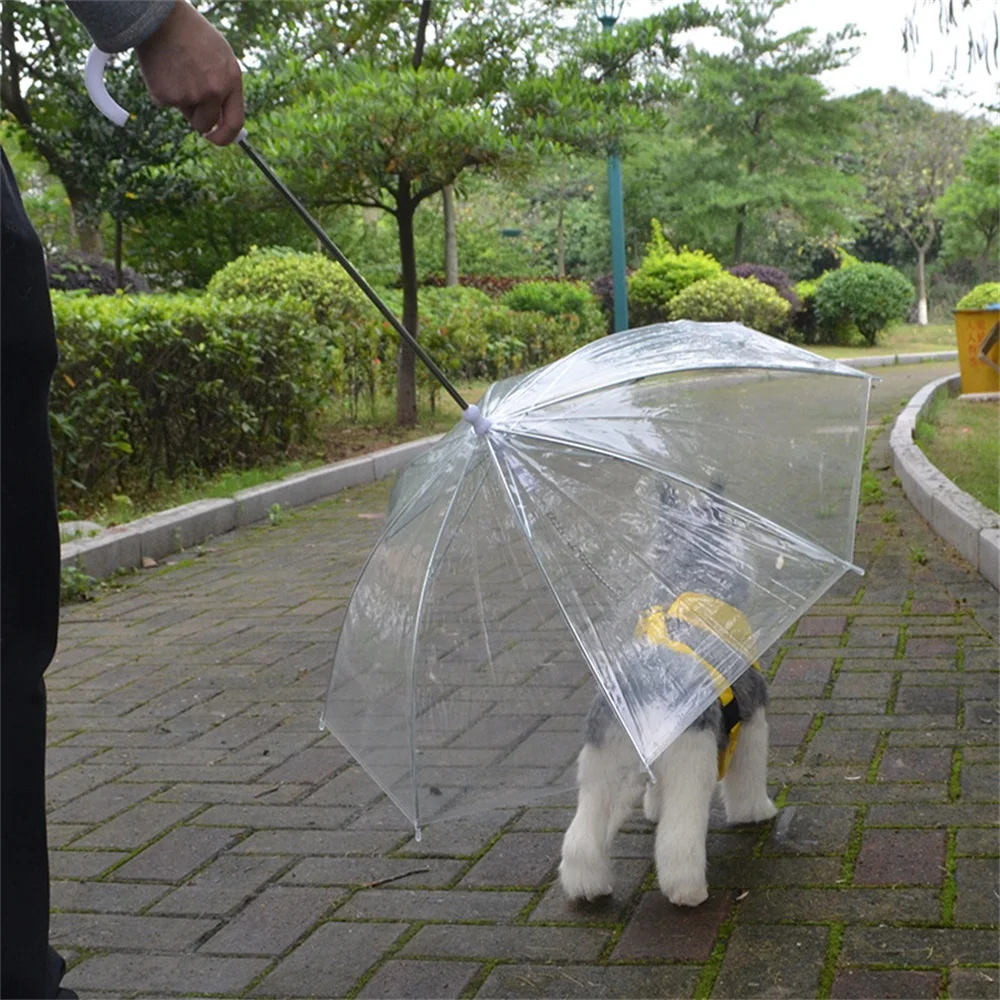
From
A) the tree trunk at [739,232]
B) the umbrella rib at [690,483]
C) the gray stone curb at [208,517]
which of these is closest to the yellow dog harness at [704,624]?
the umbrella rib at [690,483]

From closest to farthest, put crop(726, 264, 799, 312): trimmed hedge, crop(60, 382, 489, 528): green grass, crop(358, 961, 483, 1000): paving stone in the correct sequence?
crop(358, 961, 483, 1000): paving stone < crop(60, 382, 489, 528): green grass < crop(726, 264, 799, 312): trimmed hedge

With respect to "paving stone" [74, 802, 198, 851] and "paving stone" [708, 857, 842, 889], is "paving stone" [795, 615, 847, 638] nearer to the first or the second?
"paving stone" [708, 857, 842, 889]

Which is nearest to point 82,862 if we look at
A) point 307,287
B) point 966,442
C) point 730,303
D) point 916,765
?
point 916,765

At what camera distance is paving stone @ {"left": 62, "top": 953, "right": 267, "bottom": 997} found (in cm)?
300

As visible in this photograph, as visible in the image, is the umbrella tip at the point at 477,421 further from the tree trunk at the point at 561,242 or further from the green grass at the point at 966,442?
the tree trunk at the point at 561,242

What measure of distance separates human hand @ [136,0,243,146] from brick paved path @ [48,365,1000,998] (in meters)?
1.70

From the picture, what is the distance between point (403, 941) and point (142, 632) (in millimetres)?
3513

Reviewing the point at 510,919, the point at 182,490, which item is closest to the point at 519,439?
the point at 510,919

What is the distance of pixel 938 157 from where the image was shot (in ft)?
134

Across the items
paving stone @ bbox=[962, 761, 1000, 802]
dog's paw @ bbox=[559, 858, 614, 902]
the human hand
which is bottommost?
paving stone @ bbox=[962, 761, 1000, 802]

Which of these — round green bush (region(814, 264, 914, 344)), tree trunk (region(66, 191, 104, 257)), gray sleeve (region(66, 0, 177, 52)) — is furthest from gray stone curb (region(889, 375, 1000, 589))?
tree trunk (region(66, 191, 104, 257))

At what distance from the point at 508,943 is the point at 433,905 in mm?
301

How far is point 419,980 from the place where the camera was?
2.96 meters

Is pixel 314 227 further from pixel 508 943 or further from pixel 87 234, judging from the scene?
pixel 87 234
